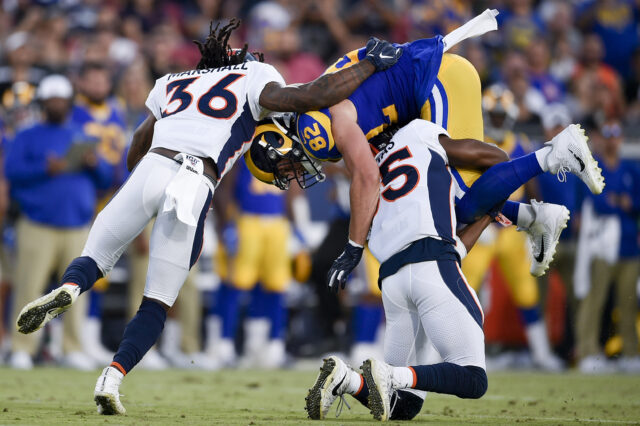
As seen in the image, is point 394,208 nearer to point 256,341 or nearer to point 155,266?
point 155,266

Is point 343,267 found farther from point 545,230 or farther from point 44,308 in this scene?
point 44,308

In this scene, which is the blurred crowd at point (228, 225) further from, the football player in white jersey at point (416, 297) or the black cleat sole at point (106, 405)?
the football player in white jersey at point (416, 297)

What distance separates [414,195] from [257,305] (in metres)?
5.00

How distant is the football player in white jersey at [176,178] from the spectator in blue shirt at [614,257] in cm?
492

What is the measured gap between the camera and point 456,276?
461 cm

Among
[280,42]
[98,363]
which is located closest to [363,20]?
[280,42]

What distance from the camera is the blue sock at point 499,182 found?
4.89 m

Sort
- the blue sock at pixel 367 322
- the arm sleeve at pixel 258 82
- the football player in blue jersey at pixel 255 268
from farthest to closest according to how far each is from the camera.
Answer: the football player in blue jersey at pixel 255 268
the blue sock at pixel 367 322
the arm sleeve at pixel 258 82

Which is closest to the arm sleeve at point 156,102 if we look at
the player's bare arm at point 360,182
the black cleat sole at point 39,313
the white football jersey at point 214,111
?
the white football jersey at point 214,111

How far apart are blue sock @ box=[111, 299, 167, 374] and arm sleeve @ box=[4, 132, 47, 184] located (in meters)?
4.18

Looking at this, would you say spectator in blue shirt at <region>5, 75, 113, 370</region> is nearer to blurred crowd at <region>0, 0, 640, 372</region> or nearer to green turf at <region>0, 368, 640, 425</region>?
blurred crowd at <region>0, 0, 640, 372</region>

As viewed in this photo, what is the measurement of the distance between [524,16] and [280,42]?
3.63 meters

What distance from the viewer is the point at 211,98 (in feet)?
16.8

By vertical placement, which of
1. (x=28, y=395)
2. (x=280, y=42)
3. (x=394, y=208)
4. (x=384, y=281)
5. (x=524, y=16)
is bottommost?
(x=28, y=395)
